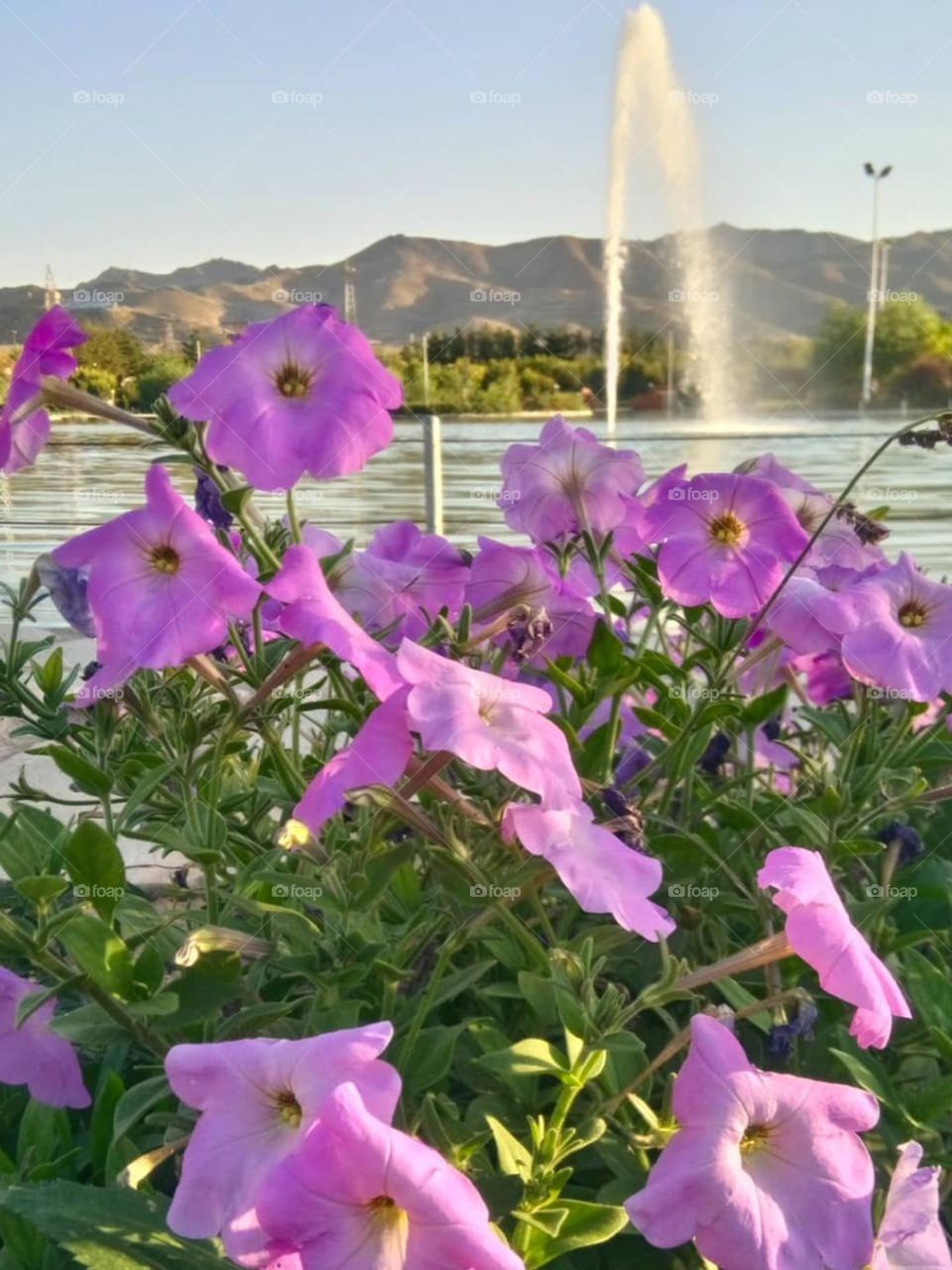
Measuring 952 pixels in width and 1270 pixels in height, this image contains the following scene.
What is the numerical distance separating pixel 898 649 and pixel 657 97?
1099 cm

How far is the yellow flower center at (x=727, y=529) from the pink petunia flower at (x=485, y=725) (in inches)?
10.7

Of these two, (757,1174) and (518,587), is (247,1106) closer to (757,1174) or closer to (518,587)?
(757,1174)

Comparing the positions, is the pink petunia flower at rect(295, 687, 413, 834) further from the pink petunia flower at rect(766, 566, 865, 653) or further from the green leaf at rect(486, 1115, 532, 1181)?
the pink petunia flower at rect(766, 566, 865, 653)

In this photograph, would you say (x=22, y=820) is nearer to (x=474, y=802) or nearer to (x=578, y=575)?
(x=474, y=802)

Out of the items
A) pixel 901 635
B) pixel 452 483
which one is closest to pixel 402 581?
pixel 901 635

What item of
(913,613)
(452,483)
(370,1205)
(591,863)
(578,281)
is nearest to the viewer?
(370,1205)

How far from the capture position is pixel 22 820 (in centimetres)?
85

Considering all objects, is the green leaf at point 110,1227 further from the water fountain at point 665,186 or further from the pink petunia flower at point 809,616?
the water fountain at point 665,186

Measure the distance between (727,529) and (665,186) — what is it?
1149cm

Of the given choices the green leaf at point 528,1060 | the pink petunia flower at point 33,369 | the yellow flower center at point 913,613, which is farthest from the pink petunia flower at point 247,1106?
the yellow flower center at point 913,613

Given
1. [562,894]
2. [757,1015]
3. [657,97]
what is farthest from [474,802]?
[657,97]

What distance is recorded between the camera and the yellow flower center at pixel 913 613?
82 centimetres

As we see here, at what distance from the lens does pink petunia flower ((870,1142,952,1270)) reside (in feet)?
1.96

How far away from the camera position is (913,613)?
0.83 meters
